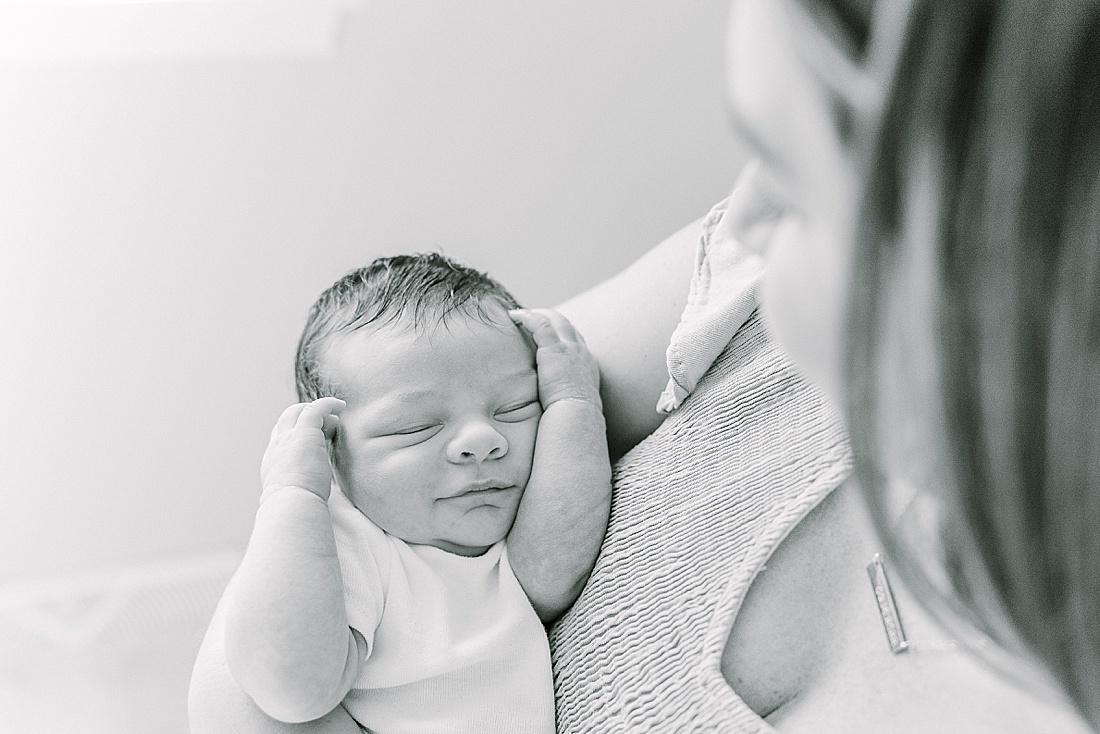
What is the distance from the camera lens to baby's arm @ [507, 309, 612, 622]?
781 millimetres

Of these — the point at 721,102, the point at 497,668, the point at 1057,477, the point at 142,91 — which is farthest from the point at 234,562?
the point at 1057,477

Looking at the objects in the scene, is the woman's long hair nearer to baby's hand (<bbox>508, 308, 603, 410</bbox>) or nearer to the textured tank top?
the textured tank top

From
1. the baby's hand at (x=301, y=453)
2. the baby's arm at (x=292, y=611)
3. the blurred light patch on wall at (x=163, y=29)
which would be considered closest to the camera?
the baby's arm at (x=292, y=611)

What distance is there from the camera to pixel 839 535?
25.4 inches

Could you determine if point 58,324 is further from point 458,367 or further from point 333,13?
point 458,367

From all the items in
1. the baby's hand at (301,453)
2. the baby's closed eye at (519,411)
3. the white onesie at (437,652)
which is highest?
the baby's hand at (301,453)

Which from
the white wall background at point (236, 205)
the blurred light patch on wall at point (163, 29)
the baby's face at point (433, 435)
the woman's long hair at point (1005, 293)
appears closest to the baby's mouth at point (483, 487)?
the baby's face at point (433, 435)

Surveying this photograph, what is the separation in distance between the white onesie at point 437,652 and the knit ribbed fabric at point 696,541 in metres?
0.03

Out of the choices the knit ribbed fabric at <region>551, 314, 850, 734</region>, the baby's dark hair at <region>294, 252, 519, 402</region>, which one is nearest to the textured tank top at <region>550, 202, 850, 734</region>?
the knit ribbed fabric at <region>551, 314, 850, 734</region>

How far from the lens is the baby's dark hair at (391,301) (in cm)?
88

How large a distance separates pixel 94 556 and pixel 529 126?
0.95 meters

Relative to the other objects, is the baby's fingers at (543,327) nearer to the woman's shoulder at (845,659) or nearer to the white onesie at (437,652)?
the white onesie at (437,652)

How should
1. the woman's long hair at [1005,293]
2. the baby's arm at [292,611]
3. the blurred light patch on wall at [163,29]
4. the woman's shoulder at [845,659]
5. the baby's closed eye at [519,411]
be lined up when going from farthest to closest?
the blurred light patch on wall at [163,29] < the baby's closed eye at [519,411] < the baby's arm at [292,611] < the woman's shoulder at [845,659] < the woman's long hair at [1005,293]

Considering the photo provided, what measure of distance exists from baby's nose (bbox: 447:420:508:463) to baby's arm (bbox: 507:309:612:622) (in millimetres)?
43
